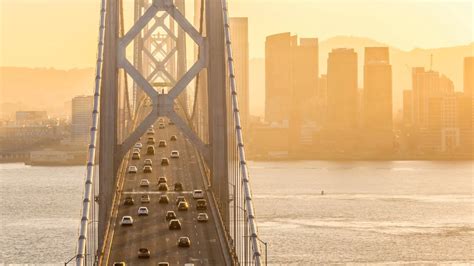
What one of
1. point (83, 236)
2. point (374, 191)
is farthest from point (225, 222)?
point (374, 191)

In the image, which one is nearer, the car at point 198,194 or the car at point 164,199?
the car at point 198,194

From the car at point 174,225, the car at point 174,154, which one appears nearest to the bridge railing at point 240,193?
the car at point 174,225

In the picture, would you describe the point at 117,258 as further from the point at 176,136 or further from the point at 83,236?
the point at 176,136

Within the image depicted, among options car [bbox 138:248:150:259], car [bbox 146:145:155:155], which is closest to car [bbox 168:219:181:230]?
car [bbox 138:248:150:259]

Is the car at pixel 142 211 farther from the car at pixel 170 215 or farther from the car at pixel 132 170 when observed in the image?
the car at pixel 132 170

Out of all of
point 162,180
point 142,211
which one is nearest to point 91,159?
point 142,211

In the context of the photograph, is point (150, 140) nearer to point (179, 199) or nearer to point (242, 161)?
point (179, 199)

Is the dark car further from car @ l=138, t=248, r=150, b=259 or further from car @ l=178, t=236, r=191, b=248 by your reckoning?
car @ l=138, t=248, r=150, b=259
